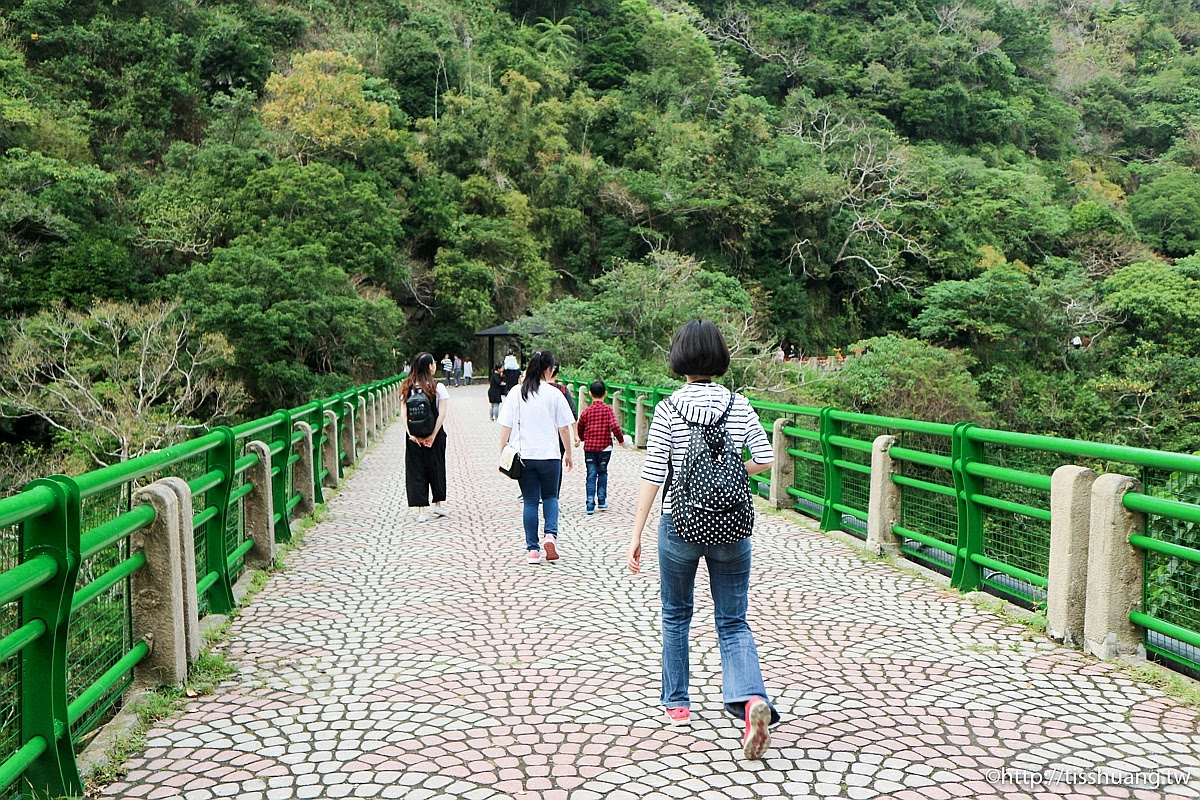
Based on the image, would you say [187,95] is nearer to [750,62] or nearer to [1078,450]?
[750,62]

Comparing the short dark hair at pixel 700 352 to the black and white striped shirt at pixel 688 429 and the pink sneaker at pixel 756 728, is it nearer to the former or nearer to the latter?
the black and white striped shirt at pixel 688 429

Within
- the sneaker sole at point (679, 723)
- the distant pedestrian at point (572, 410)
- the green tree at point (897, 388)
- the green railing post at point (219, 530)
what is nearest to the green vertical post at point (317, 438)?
the distant pedestrian at point (572, 410)

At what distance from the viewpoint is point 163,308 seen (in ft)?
105

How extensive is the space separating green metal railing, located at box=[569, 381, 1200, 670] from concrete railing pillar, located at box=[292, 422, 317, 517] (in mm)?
4731

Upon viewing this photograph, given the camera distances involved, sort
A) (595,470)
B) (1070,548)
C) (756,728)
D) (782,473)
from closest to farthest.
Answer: (756,728), (1070,548), (782,473), (595,470)

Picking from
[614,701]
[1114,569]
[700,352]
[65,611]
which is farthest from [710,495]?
[1114,569]

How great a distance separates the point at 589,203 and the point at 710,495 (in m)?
50.8

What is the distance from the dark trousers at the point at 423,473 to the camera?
31.8 feet

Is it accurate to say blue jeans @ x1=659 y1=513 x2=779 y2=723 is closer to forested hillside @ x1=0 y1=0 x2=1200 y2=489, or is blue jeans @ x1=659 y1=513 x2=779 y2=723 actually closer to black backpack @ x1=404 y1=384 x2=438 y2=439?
black backpack @ x1=404 y1=384 x2=438 y2=439

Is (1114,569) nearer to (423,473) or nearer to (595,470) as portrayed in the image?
(595,470)

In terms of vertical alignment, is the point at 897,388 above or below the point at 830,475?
below

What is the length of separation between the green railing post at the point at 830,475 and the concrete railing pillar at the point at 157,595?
608 cm

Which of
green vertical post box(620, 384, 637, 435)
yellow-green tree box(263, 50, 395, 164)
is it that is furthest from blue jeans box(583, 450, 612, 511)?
yellow-green tree box(263, 50, 395, 164)

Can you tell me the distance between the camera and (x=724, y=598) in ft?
12.4
